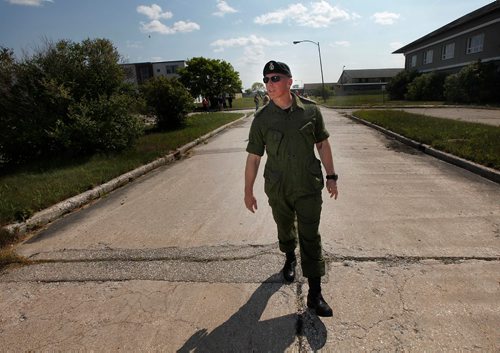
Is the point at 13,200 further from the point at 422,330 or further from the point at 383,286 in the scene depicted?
the point at 422,330

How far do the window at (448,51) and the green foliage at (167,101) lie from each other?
1222 inches

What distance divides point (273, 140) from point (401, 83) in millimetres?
45792

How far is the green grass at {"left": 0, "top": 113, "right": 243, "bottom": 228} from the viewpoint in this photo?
205 inches

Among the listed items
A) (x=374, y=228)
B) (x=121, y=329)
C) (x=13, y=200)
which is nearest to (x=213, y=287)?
(x=121, y=329)

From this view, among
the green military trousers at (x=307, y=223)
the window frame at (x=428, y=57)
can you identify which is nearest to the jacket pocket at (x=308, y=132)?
the green military trousers at (x=307, y=223)

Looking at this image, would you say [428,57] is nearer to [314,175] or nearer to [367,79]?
[314,175]

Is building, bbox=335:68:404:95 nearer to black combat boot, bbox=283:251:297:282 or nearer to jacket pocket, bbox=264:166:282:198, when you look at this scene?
black combat boot, bbox=283:251:297:282

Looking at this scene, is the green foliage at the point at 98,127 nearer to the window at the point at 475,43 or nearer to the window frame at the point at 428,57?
the window at the point at 475,43

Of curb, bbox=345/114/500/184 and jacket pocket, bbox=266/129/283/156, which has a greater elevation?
jacket pocket, bbox=266/129/283/156

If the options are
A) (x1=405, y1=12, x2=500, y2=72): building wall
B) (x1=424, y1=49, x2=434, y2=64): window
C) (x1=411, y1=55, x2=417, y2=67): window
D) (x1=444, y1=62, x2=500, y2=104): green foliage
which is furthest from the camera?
(x1=411, y1=55, x2=417, y2=67): window

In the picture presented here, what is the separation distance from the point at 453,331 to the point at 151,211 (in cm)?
419

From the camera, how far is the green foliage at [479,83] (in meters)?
25.6

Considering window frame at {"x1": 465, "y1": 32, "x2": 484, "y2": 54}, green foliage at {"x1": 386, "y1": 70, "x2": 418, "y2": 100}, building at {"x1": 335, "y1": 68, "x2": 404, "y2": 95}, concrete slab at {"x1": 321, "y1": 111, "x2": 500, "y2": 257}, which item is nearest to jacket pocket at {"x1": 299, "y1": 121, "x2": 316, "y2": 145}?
concrete slab at {"x1": 321, "y1": 111, "x2": 500, "y2": 257}

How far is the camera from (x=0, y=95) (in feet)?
29.3
